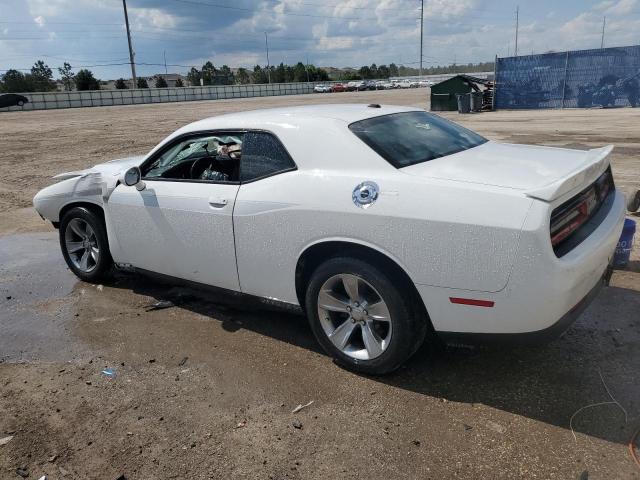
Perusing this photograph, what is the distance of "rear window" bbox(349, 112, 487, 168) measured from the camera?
11.2ft

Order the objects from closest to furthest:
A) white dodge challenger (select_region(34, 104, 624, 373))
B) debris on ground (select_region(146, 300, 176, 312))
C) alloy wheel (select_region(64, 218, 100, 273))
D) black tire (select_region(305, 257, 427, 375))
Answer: white dodge challenger (select_region(34, 104, 624, 373))
black tire (select_region(305, 257, 427, 375))
debris on ground (select_region(146, 300, 176, 312))
alloy wheel (select_region(64, 218, 100, 273))

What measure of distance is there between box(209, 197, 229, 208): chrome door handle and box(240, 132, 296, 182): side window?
0.20 meters

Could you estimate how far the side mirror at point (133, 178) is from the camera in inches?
172

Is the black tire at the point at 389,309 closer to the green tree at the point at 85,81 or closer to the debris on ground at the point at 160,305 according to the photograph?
the debris on ground at the point at 160,305

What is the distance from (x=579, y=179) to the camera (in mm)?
3002

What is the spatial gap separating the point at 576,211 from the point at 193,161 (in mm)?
3029

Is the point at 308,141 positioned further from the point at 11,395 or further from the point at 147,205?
the point at 11,395

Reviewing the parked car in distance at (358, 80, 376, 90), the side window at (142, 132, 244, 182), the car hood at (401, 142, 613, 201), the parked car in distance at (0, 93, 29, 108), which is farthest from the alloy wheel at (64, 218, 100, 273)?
the parked car in distance at (358, 80, 376, 90)

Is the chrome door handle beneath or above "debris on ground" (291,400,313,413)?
above

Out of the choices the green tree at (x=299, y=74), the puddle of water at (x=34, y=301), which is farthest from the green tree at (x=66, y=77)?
the puddle of water at (x=34, y=301)

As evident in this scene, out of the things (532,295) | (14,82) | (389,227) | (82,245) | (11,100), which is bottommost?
(82,245)

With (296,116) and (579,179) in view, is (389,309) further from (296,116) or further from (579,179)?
(296,116)

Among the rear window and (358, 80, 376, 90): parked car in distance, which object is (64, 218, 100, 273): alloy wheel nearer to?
the rear window

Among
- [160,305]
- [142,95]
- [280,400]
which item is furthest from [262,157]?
→ [142,95]
